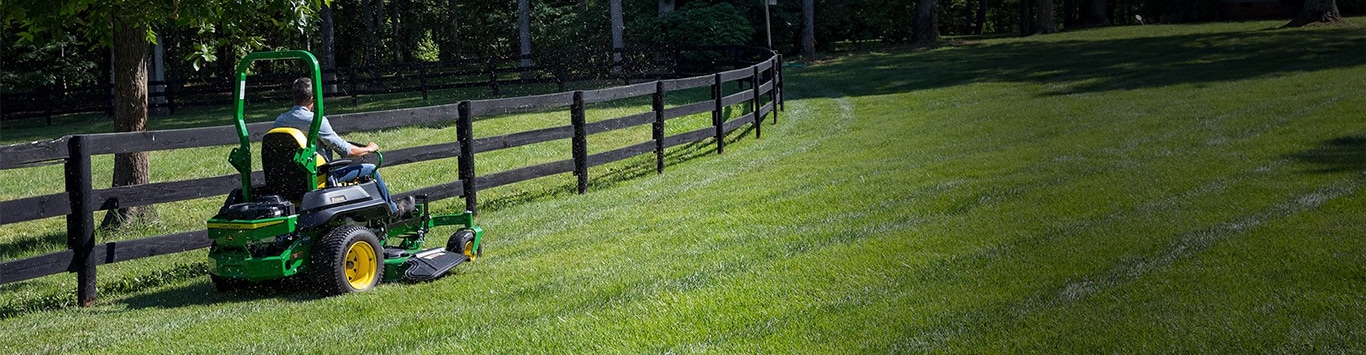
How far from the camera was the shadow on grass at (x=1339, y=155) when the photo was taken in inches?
385

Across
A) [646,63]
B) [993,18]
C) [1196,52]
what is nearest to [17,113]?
[646,63]

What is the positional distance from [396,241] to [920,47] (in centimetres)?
3328

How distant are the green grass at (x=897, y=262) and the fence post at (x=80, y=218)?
0.90ft

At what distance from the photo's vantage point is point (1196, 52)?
1107 inches

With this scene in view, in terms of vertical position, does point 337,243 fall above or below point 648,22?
below

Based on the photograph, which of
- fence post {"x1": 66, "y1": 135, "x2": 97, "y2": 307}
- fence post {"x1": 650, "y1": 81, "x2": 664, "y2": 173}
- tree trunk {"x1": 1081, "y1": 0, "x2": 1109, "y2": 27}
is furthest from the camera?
tree trunk {"x1": 1081, "y1": 0, "x2": 1109, "y2": 27}

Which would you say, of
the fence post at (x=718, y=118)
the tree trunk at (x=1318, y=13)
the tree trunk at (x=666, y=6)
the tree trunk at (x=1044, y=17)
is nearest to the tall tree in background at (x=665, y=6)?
the tree trunk at (x=666, y=6)

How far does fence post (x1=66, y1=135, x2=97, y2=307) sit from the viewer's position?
7.41 metres

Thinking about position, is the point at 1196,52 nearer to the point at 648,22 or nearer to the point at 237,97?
the point at 648,22

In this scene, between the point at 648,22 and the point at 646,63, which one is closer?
the point at 646,63

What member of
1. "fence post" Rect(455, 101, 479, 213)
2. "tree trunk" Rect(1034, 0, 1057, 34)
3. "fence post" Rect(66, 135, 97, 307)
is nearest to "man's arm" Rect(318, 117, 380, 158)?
"fence post" Rect(66, 135, 97, 307)

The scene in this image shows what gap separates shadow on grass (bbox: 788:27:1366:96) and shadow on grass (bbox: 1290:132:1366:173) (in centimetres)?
860

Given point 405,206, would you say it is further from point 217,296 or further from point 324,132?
point 217,296

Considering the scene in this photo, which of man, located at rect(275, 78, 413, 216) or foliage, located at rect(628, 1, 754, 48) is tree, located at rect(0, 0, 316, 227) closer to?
man, located at rect(275, 78, 413, 216)
